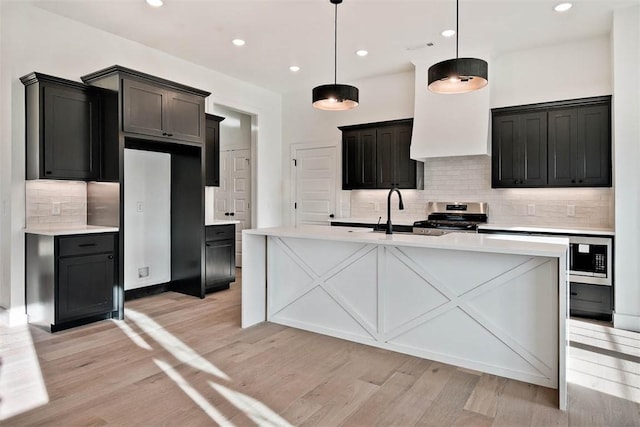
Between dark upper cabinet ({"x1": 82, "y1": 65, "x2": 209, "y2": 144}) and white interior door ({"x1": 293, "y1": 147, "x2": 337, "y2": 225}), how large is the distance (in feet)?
8.23

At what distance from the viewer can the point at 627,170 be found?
4.05m

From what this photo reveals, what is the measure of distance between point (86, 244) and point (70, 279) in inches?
13.5

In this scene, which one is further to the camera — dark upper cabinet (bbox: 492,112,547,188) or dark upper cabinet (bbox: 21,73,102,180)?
dark upper cabinet (bbox: 492,112,547,188)

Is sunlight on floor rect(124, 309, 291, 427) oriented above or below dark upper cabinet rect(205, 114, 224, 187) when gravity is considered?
below

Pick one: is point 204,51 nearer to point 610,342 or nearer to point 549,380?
point 549,380

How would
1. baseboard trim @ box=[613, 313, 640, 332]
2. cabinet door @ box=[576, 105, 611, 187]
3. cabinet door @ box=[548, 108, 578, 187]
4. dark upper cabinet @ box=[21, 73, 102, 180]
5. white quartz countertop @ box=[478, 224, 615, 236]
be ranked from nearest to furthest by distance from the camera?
dark upper cabinet @ box=[21, 73, 102, 180], baseboard trim @ box=[613, 313, 640, 332], white quartz countertop @ box=[478, 224, 615, 236], cabinet door @ box=[576, 105, 611, 187], cabinet door @ box=[548, 108, 578, 187]

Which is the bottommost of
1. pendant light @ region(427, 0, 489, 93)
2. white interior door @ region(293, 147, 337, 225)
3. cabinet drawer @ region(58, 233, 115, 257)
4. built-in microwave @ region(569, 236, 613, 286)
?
built-in microwave @ region(569, 236, 613, 286)

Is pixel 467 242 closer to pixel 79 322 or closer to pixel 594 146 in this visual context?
pixel 594 146

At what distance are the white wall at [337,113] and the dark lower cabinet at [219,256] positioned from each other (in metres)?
1.95

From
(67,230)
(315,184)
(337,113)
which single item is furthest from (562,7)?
(67,230)

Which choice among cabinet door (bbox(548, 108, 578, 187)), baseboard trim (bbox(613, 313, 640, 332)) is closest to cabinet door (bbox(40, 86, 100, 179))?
cabinet door (bbox(548, 108, 578, 187))

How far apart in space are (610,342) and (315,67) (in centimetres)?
478

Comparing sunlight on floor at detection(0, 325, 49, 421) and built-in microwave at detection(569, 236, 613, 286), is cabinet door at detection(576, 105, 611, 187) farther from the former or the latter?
sunlight on floor at detection(0, 325, 49, 421)

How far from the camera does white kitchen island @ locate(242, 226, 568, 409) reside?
2.64 m
